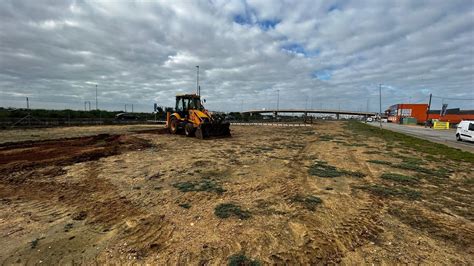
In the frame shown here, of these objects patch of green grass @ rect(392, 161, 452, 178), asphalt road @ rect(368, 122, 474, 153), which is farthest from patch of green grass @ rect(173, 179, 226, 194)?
asphalt road @ rect(368, 122, 474, 153)

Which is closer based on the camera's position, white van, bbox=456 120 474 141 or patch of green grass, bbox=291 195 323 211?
patch of green grass, bbox=291 195 323 211

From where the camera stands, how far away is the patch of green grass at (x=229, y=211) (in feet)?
14.4

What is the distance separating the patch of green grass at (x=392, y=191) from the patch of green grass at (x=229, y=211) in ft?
11.3

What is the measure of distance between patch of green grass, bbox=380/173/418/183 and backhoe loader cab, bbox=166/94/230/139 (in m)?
10.9

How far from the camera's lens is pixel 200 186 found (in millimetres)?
6098

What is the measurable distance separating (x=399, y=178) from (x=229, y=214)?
5.70m

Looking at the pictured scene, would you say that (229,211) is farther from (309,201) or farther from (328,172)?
(328,172)

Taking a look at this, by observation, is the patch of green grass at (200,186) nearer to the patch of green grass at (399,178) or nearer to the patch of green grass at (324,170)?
the patch of green grass at (324,170)

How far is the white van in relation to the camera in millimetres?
19431

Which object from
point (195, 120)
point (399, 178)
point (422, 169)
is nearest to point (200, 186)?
point (399, 178)

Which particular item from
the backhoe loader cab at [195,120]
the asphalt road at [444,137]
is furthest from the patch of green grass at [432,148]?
the backhoe loader cab at [195,120]

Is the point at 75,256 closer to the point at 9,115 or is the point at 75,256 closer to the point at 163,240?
the point at 163,240

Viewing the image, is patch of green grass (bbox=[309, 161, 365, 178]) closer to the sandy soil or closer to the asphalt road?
the asphalt road

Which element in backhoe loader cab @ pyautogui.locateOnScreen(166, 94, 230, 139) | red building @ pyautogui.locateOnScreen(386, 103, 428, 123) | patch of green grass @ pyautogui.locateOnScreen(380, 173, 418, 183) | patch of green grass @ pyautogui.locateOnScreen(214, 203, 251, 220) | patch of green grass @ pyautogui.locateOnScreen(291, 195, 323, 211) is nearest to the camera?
patch of green grass @ pyautogui.locateOnScreen(214, 203, 251, 220)
